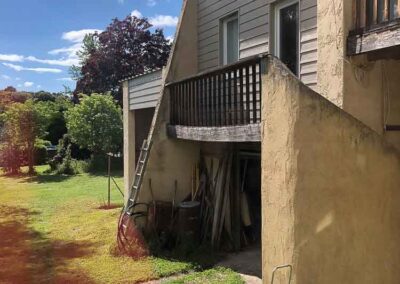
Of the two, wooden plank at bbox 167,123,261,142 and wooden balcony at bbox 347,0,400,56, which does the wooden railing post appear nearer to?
wooden plank at bbox 167,123,261,142

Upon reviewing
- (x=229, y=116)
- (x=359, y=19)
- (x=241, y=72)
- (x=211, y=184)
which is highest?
(x=359, y=19)

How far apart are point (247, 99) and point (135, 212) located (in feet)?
13.4

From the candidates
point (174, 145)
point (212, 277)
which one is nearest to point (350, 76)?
point (212, 277)

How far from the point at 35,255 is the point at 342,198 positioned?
6.84 m

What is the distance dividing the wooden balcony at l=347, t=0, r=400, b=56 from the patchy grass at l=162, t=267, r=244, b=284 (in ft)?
13.2

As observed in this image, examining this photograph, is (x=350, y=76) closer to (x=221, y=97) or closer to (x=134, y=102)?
(x=221, y=97)

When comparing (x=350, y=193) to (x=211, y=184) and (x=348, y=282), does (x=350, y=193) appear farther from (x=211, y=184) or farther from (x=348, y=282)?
(x=211, y=184)

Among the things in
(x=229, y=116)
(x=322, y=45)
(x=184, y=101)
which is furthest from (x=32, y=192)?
(x=322, y=45)

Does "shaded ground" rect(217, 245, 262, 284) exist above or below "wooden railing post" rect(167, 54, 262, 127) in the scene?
below

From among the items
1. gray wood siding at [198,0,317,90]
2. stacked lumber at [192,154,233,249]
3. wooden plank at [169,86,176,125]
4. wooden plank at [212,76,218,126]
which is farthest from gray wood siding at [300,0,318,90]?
wooden plank at [169,86,176,125]

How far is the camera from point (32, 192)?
18.6m

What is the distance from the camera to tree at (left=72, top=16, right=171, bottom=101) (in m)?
36.0

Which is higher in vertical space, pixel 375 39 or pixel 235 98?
pixel 375 39

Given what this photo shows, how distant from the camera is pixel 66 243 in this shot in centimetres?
1018
